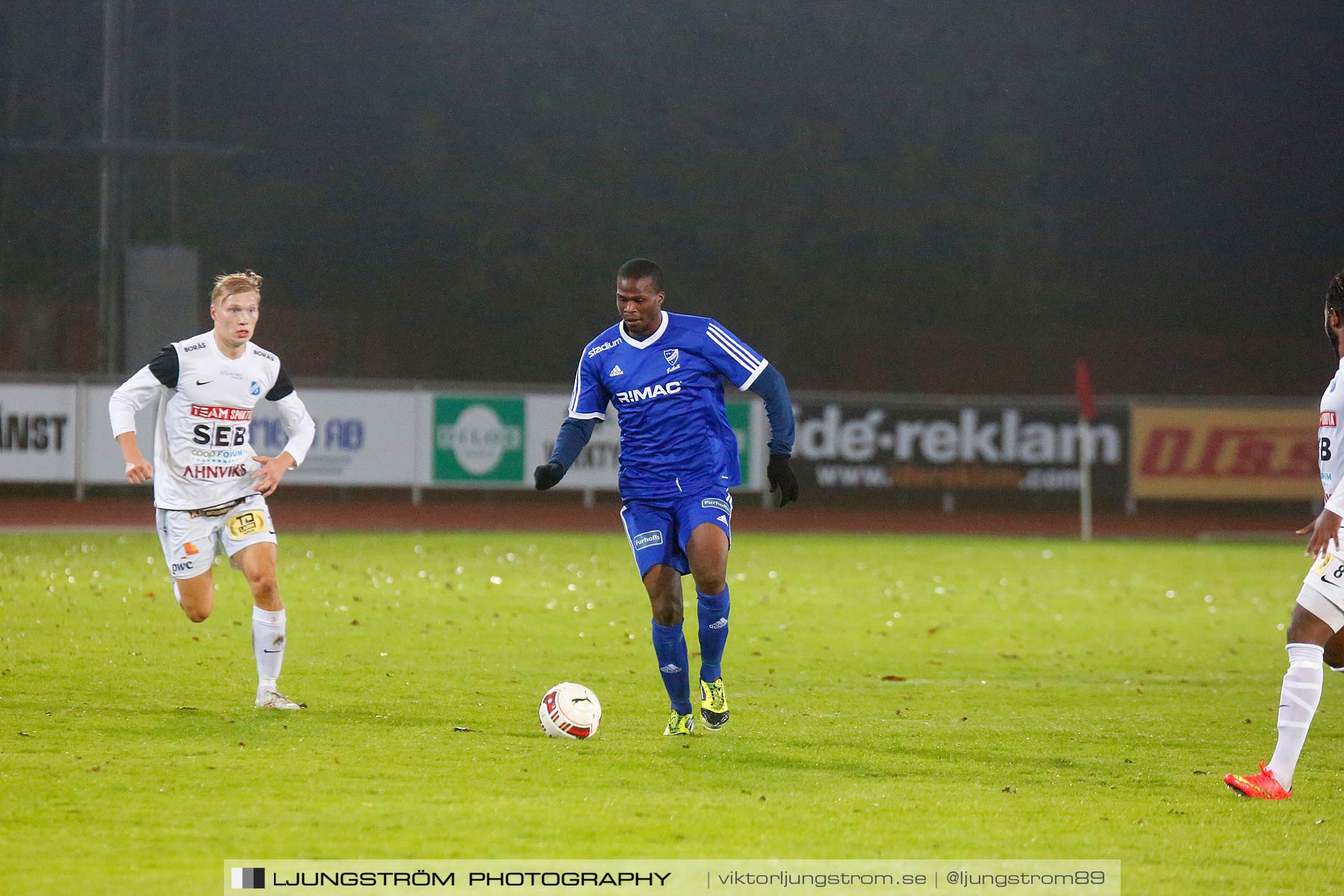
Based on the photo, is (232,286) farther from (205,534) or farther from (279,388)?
(205,534)

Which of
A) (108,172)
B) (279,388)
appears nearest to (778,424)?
(279,388)

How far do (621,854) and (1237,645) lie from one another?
8561 millimetres

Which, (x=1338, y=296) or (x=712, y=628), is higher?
(x=1338, y=296)

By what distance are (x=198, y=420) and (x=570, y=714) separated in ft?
8.60

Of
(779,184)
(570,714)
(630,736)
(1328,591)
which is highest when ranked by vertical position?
(779,184)

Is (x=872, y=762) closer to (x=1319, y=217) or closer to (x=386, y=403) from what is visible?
(x=386, y=403)

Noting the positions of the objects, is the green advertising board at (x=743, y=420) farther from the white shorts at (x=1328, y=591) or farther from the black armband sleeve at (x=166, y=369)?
the white shorts at (x=1328, y=591)

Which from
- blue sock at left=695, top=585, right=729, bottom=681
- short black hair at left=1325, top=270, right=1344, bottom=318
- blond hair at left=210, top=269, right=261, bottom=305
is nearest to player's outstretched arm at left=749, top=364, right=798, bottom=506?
blue sock at left=695, top=585, right=729, bottom=681

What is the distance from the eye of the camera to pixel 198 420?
838 cm

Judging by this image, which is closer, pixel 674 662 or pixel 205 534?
pixel 674 662

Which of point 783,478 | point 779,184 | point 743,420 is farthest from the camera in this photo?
point 779,184

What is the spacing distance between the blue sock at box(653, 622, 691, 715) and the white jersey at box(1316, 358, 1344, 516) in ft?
9.82

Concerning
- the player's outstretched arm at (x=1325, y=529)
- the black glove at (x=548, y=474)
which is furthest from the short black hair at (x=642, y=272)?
the player's outstretched arm at (x=1325, y=529)

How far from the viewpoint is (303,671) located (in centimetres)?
977
